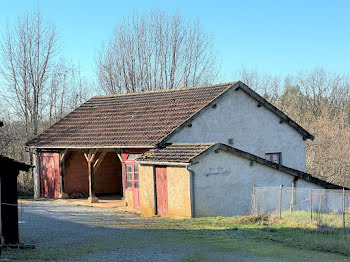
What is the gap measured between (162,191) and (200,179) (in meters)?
1.84

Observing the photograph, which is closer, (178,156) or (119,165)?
(178,156)

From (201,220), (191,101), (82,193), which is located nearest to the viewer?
(201,220)

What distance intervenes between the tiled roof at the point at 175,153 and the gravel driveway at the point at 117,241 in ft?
7.80

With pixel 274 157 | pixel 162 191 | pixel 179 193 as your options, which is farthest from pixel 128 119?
pixel 274 157

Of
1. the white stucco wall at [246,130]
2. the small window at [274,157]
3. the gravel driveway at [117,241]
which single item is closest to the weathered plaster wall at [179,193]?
the gravel driveway at [117,241]

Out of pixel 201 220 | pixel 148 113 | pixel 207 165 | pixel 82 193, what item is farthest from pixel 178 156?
pixel 82 193

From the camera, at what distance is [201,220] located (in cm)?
1831

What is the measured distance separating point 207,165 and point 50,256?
8.41 metres

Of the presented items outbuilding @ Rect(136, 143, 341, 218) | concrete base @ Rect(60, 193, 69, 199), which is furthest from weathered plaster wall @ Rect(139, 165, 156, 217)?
concrete base @ Rect(60, 193, 69, 199)

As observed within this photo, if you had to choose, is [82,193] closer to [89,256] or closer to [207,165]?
[207,165]

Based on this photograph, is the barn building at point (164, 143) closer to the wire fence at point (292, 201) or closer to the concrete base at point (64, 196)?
the concrete base at point (64, 196)

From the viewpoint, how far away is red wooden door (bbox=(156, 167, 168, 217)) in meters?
20.2

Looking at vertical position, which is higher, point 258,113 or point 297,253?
point 258,113

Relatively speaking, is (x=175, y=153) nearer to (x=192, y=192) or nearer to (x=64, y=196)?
(x=192, y=192)
